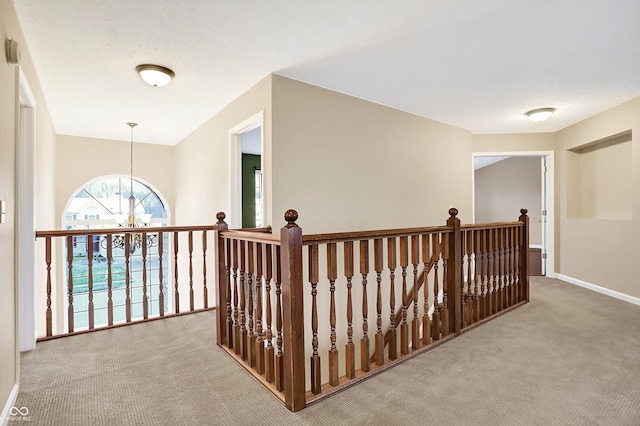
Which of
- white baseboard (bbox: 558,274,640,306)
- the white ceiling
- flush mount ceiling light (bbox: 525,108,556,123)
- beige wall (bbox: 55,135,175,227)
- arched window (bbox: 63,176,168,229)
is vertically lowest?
white baseboard (bbox: 558,274,640,306)

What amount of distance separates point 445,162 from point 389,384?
11.9 ft

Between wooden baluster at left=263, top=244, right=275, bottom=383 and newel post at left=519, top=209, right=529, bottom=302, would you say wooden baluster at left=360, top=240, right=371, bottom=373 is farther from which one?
newel post at left=519, top=209, right=529, bottom=302

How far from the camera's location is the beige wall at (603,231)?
3.61m

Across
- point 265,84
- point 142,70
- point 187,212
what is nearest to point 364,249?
point 265,84

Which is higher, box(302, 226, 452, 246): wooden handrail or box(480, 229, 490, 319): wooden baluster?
box(302, 226, 452, 246): wooden handrail

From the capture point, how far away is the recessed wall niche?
13.1 feet

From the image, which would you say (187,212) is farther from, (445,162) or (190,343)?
(445,162)

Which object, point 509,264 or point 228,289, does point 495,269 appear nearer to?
point 509,264

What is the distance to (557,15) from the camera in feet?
6.95

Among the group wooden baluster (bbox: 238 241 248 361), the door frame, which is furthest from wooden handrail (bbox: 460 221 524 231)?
the door frame

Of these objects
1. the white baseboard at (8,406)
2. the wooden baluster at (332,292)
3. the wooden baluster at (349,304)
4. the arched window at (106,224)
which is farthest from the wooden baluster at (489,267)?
the arched window at (106,224)

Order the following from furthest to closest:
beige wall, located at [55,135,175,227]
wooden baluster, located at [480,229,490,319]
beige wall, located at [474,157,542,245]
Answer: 1. beige wall, located at [474,157,542,245]
2. beige wall, located at [55,135,175,227]
3. wooden baluster, located at [480,229,490,319]

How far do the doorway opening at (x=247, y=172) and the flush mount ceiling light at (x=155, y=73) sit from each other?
2.63 ft

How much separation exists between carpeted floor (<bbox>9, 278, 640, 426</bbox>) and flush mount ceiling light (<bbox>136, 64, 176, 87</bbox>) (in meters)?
2.16
